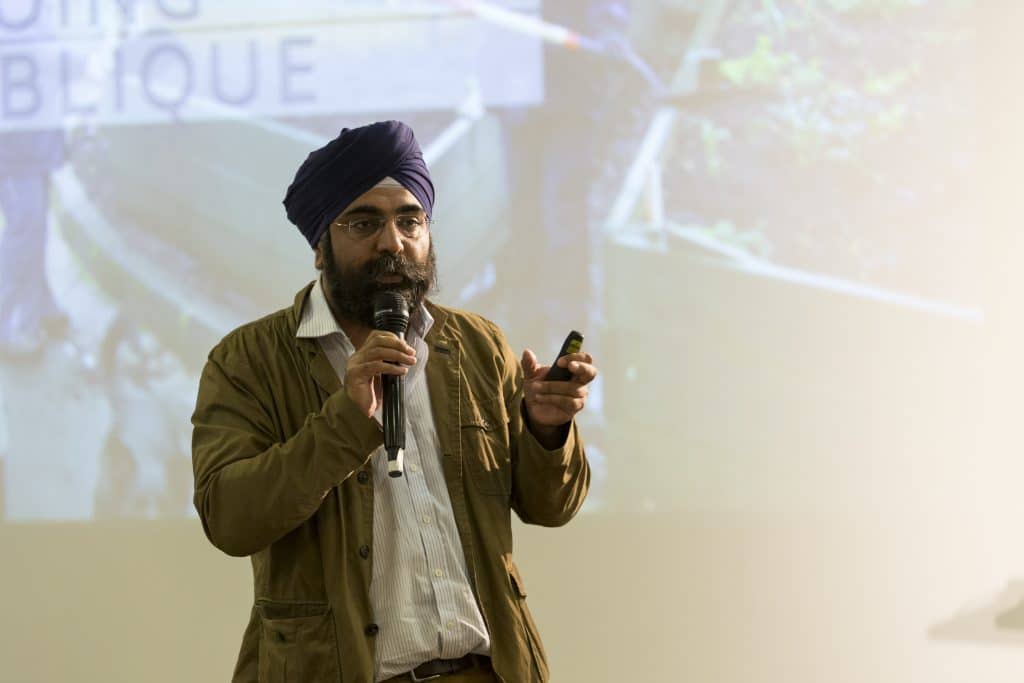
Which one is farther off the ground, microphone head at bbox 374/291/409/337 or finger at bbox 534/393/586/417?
Result: microphone head at bbox 374/291/409/337

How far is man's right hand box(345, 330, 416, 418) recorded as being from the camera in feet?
5.77

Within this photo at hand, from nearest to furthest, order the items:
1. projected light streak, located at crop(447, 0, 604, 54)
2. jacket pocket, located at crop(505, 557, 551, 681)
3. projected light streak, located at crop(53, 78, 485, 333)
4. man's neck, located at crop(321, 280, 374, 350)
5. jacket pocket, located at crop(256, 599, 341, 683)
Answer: jacket pocket, located at crop(256, 599, 341, 683)
jacket pocket, located at crop(505, 557, 551, 681)
man's neck, located at crop(321, 280, 374, 350)
projected light streak, located at crop(447, 0, 604, 54)
projected light streak, located at crop(53, 78, 485, 333)

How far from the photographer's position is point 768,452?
396cm

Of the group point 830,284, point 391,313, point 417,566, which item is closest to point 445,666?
point 417,566

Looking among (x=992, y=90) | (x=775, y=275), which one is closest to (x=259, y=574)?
(x=775, y=275)

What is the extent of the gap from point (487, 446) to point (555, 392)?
21 cm

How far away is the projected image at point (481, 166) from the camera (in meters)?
3.96

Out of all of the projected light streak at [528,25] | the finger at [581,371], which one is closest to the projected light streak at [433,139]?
the projected light streak at [528,25]

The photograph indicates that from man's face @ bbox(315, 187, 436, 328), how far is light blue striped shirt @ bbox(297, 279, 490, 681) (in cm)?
6

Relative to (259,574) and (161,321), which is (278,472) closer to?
(259,574)

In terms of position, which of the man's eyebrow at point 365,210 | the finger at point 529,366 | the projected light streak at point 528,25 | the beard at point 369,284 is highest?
the projected light streak at point 528,25

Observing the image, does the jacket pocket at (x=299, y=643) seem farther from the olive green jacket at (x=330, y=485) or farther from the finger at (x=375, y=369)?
the finger at (x=375, y=369)

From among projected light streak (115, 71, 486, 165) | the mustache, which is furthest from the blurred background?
the mustache

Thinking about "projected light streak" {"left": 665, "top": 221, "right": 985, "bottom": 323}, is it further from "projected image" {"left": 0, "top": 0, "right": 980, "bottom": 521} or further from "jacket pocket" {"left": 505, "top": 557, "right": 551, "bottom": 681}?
"jacket pocket" {"left": 505, "top": 557, "right": 551, "bottom": 681}
